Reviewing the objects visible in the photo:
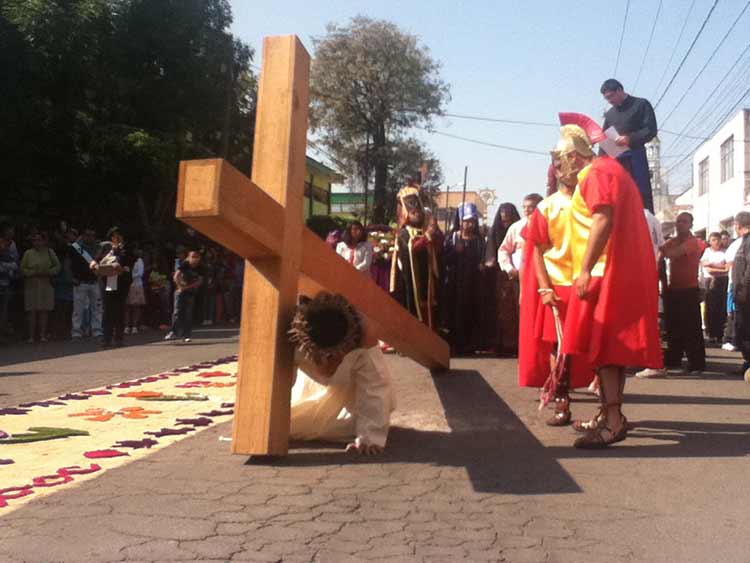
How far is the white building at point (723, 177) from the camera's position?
41.2 meters

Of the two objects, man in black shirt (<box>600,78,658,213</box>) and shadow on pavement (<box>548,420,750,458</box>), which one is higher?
man in black shirt (<box>600,78,658,213</box>)

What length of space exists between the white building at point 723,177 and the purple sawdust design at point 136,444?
107ft

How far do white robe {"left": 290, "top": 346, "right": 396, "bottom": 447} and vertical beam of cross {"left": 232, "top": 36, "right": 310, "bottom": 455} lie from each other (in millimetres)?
585

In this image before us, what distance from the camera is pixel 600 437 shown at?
17.9 ft

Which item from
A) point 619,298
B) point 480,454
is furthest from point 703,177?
point 480,454

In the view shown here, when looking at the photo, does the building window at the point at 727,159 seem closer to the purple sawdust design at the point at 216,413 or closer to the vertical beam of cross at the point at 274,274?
the purple sawdust design at the point at 216,413

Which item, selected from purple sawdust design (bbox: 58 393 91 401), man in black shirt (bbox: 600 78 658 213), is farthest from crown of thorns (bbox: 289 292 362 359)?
man in black shirt (bbox: 600 78 658 213)

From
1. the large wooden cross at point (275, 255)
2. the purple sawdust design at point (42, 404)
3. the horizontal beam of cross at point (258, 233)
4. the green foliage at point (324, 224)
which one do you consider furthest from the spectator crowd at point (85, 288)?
the green foliage at point (324, 224)

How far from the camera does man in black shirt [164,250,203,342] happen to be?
1492 centimetres

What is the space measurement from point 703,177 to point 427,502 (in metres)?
52.5

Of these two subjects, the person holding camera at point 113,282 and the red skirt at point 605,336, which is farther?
the person holding camera at point 113,282

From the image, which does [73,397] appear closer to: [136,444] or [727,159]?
[136,444]

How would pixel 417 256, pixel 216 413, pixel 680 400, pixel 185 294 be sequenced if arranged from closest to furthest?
pixel 216 413 → pixel 680 400 → pixel 417 256 → pixel 185 294

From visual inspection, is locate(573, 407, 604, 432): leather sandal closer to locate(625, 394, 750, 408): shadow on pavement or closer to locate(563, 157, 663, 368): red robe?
locate(563, 157, 663, 368): red robe
